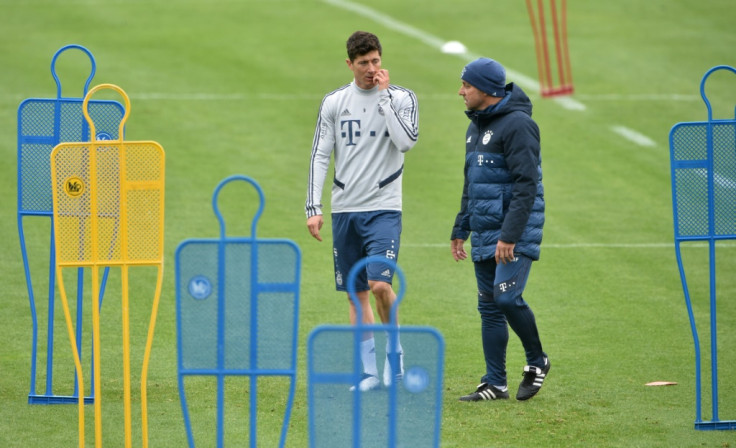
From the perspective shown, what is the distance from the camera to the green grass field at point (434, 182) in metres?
8.21

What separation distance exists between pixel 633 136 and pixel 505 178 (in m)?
10.3

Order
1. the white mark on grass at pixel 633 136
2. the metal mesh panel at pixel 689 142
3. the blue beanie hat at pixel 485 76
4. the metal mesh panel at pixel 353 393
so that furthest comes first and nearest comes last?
the white mark on grass at pixel 633 136 < the blue beanie hat at pixel 485 76 < the metal mesh panel at pixel 689 142 < the metal mesh panel at pixel 353 393

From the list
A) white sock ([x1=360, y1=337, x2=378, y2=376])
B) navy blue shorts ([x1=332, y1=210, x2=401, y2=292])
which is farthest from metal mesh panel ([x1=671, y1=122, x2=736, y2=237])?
white sock ([x1=360, y1=337, x2=378, y2=376])

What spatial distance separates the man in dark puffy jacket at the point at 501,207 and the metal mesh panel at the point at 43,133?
7.94 feet

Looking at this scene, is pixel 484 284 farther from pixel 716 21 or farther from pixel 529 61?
pixel 716 21

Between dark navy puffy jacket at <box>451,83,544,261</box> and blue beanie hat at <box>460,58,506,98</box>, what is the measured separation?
0.44ft

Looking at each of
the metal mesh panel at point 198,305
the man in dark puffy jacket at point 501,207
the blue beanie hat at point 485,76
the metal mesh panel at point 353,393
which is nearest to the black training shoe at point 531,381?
the man in dark puffy jacket at point 501,207

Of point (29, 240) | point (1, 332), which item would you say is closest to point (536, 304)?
point (1, 332)

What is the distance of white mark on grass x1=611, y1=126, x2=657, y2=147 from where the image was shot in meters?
17.6

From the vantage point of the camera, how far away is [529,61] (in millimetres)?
22000

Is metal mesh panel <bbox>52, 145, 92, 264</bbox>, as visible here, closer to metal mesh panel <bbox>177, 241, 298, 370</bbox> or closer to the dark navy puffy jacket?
metal mesh panel <bbox>177, 241, 298, 370</bbox>

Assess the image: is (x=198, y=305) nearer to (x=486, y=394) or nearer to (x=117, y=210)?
(x=117, y=210)

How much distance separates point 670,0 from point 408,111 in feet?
65.1

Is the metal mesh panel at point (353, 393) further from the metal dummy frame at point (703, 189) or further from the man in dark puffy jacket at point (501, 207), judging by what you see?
the metal dummy frame at point (703, 189)
